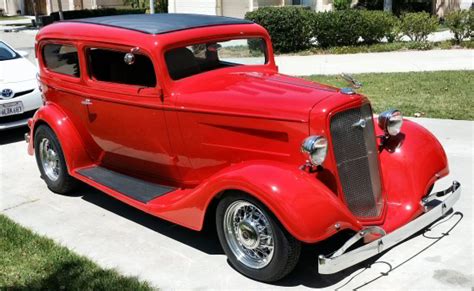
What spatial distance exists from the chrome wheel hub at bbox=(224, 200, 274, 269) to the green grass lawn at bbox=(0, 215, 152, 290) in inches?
28.0

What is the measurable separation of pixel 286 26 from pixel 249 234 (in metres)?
12.0

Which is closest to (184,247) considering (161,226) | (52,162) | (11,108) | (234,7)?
(161,226)

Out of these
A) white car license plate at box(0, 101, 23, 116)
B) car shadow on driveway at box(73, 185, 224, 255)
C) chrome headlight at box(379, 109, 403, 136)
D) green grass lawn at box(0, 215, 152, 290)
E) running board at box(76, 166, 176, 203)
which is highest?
chrome headlight at box(379, 109, 403, 136)

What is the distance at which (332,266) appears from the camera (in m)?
3.38

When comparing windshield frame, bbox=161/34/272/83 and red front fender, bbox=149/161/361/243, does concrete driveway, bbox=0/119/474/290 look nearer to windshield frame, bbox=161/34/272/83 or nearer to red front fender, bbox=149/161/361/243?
red front fender, bbox=149/161/361/243

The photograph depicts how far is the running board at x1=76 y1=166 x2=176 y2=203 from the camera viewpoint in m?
4.58

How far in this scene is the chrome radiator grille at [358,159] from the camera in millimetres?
3799

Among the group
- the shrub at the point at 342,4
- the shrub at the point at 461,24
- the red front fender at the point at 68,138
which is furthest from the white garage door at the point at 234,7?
the red front fender at the point at 68,138

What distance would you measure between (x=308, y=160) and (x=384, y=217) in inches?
36.2

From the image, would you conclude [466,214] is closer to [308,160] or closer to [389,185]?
[389,185]

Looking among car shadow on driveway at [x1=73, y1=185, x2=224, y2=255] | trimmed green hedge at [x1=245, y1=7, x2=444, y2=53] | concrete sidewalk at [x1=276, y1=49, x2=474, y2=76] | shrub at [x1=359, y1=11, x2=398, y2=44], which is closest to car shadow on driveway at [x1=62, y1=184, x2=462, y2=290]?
car shadow on driveway at [x1=73, y1=185, x2=224, y2=255]

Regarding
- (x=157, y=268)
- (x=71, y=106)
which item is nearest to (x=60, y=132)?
(x=71, y=106)

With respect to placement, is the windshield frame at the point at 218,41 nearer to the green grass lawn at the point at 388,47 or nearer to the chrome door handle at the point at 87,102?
the chrome door handle at the point at 87,102

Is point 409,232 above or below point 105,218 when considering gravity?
above
